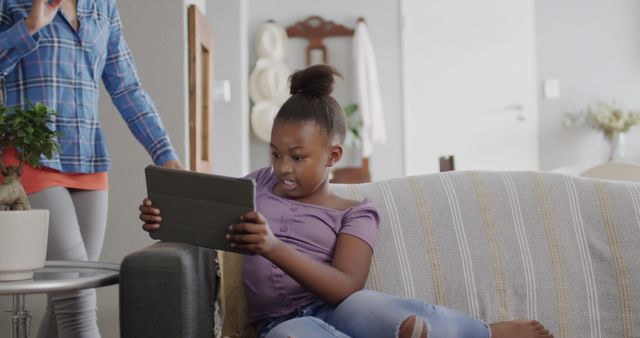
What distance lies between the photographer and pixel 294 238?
68.0 inches

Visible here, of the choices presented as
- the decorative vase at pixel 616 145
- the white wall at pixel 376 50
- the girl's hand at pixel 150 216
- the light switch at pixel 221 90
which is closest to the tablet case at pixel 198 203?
the girl's hand at pixel 150 216

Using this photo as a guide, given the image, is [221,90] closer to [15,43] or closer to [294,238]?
[15,43]

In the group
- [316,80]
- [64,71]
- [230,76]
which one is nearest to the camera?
[316,80]

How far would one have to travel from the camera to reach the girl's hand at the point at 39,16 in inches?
73.5

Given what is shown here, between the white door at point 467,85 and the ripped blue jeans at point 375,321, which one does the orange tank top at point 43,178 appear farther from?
the white door at point 467,85

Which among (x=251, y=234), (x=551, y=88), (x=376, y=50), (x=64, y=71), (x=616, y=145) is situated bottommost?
(x=251, y=234)

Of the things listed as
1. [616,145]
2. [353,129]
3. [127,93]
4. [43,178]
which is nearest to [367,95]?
[353,129]

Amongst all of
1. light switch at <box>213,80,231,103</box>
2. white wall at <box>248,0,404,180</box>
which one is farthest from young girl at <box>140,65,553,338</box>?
white wall at <box>248,0,404,180</box>

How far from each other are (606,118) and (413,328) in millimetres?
5246

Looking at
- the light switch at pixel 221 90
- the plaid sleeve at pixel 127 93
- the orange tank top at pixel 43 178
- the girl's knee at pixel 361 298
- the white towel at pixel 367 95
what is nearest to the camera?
the girl's knee at pixel 361 298

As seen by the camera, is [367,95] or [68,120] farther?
[367,95]

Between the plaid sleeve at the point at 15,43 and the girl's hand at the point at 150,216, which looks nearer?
the girl's hand at the point at 150,216

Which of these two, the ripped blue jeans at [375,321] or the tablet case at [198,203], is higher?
the tablet case at [198,203]

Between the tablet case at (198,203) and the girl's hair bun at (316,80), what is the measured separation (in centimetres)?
42
